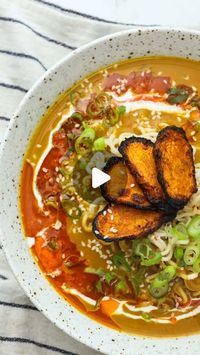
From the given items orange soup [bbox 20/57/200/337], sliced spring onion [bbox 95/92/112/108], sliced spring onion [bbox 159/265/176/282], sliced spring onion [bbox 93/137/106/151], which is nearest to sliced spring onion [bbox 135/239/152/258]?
orange soup [bbox 20/57/200/337]

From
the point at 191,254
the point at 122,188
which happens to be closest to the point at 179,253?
the point at 191,254

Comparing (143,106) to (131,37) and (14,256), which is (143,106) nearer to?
(131,37)

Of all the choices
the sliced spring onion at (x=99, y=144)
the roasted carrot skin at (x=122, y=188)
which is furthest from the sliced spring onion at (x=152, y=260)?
the sliced spring onion at (x=99, y=144)

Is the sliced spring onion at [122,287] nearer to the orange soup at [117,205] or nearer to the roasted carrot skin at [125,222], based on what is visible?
the orange soup at [117,205]

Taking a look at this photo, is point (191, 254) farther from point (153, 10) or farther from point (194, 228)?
point (153, 10)

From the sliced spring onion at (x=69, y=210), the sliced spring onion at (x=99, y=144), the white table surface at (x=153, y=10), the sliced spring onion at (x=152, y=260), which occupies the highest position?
the white table surface at (x=153, y=10)

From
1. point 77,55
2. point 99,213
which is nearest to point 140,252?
point 99,213
